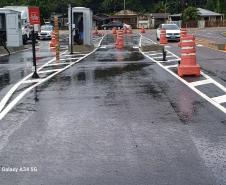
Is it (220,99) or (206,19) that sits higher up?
(220,99)

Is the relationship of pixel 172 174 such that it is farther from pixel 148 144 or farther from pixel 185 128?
pixel 185 128

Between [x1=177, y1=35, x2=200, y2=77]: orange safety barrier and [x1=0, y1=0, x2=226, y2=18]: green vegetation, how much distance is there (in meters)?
100

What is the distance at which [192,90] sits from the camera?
44.2 feet

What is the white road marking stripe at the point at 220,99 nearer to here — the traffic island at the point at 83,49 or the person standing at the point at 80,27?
the traffic island at the point at 83,49

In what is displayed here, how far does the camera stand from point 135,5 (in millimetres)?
134625

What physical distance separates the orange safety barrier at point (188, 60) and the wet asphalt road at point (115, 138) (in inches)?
96.8

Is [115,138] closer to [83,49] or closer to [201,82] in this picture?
[201,82]

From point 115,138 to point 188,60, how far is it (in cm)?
866

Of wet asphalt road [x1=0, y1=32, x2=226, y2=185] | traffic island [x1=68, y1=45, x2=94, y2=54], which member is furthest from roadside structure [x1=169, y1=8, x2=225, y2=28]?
wet asphalt road [x1=0, y1=32, x2=226, y2=185]

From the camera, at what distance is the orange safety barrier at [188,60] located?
16.4 m

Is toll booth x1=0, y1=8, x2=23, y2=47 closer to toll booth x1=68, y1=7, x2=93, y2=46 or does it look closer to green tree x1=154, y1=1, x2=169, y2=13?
toll booth x1=68, y1=7, x2=93, y2=46

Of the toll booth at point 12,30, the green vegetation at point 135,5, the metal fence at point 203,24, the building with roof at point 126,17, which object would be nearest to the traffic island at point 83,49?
the toll booth at point 12,30

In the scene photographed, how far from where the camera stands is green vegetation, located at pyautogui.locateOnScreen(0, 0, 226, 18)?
118262mm

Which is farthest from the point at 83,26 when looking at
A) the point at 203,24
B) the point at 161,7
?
the point at 161,7
